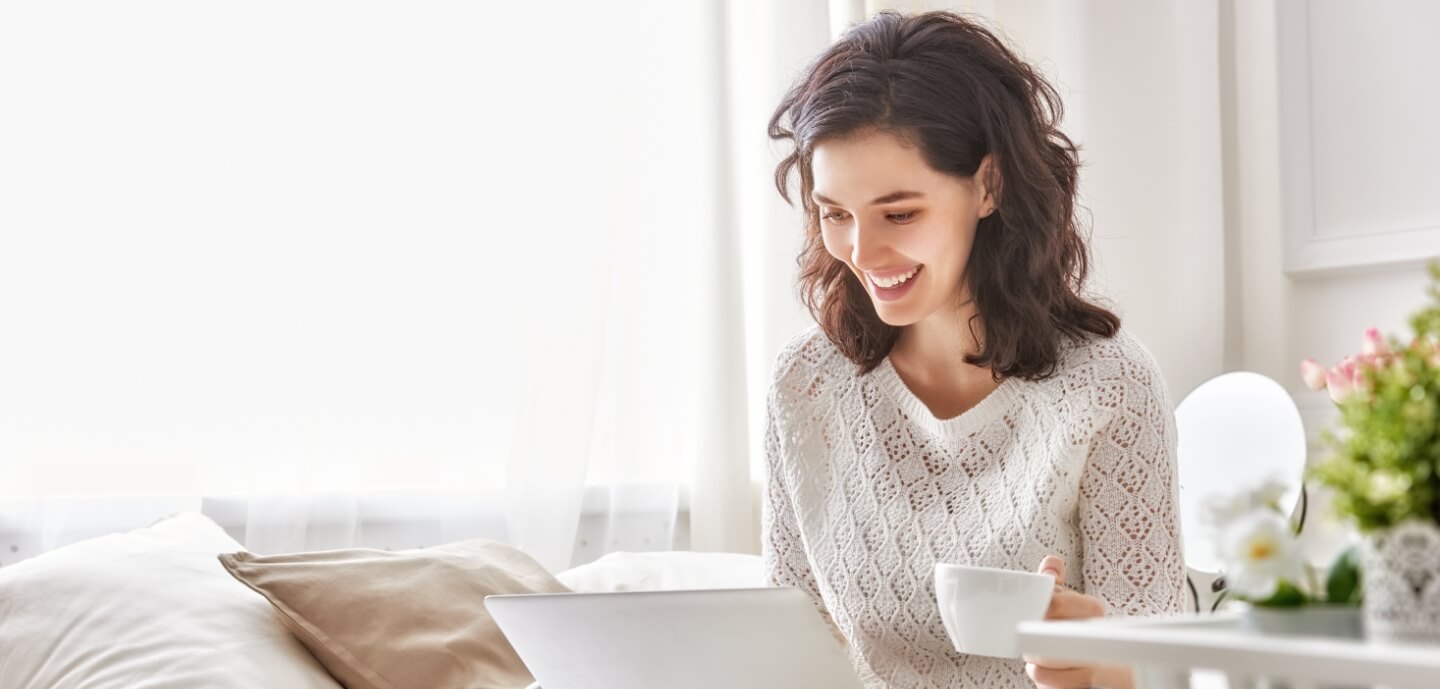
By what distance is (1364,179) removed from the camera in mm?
2092

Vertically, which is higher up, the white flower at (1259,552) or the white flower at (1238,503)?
the white flower at (1238,503)

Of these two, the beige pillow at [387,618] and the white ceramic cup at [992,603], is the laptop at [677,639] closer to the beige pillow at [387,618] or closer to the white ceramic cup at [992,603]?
the white ceramic cup at [992,603]

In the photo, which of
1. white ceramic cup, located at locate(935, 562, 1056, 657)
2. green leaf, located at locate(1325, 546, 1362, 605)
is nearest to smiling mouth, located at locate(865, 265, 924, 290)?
white ceramic cup, located at locate(935, 562, 1056, 657)

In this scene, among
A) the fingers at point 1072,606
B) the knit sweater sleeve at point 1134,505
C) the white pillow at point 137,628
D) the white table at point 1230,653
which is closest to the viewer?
the white table at point 1230,653

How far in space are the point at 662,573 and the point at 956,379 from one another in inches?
22.5

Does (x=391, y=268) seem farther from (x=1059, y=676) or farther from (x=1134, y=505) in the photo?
(x=1059, y=676)

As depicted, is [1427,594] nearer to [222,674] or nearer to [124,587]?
[222,674]

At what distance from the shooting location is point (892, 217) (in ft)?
4.26

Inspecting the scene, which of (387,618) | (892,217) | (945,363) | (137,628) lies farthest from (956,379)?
(137,628)

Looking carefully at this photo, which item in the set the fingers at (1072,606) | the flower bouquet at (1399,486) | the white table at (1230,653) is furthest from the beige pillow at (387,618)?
the flower bouquet at (1399,486)

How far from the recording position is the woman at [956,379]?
1295 mm

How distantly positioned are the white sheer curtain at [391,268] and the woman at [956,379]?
77 centimetres

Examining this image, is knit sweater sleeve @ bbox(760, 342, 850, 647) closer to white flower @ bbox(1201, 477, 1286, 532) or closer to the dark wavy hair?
the dark wavy hair

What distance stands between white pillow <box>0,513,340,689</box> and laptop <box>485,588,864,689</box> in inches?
20.2
